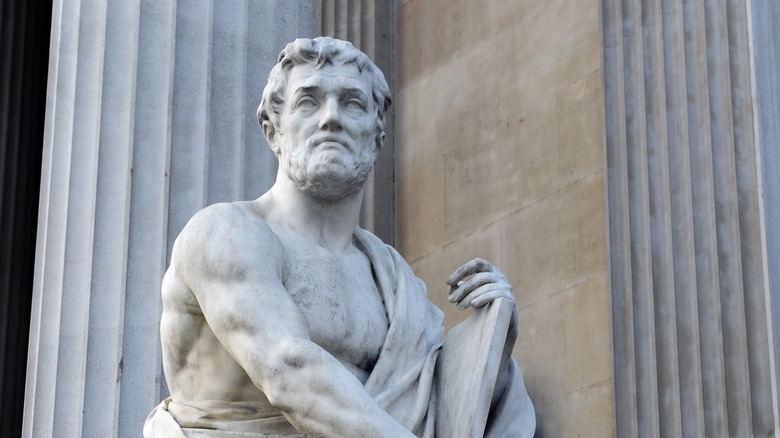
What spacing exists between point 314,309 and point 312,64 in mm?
880

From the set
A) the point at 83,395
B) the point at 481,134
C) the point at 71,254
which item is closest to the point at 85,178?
the point at 71,254

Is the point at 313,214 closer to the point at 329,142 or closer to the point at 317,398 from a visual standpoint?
the point at 329,142

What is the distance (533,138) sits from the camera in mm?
10430

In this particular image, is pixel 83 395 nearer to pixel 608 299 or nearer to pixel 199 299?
pixel 608 299

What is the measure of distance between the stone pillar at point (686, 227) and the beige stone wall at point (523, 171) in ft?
0.62

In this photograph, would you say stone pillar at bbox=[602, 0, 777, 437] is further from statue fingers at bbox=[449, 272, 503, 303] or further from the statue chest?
the statue chest

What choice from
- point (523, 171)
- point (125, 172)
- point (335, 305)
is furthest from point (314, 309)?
point (125, 172)

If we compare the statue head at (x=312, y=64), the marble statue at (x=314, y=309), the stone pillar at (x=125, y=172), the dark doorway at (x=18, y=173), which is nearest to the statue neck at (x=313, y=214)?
the marble statue at (x=314, y=309)

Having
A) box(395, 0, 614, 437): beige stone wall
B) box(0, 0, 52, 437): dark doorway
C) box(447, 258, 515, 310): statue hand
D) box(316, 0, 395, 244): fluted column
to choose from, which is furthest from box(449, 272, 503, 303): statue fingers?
box(0, 0, 52, 437): dark doorway

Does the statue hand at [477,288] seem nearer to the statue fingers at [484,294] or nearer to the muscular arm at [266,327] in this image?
the statue fingers at [484,294]

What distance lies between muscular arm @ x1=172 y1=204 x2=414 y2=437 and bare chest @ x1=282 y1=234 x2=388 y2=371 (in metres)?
0.10

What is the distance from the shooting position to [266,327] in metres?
6.57

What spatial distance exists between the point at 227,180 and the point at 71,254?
91 cm

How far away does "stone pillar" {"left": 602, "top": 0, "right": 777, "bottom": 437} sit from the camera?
29.3 ft
